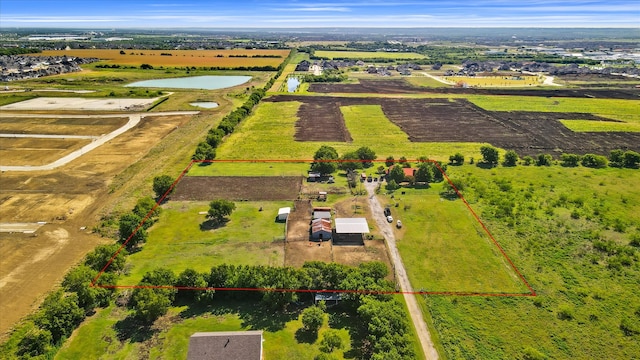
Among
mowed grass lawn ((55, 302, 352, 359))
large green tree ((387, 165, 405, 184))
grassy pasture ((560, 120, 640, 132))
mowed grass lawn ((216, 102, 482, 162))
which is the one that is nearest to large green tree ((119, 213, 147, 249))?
mowed grass lawn ((55, 302, 352, 359))

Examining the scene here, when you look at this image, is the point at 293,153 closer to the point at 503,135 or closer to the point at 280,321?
the point at 280,321

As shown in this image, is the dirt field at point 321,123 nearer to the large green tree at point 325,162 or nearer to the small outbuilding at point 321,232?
the large green tree at point 325,162

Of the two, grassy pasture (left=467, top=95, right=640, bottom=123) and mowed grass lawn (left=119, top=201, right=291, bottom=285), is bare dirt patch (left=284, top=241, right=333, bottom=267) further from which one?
grassy pasture (left=467, top=95, right=640, bottom=123)

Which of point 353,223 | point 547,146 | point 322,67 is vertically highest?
point 322,67

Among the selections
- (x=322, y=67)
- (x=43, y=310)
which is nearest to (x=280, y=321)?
(x=43, y=310)

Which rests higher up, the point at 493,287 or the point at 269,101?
the point at 269,101
